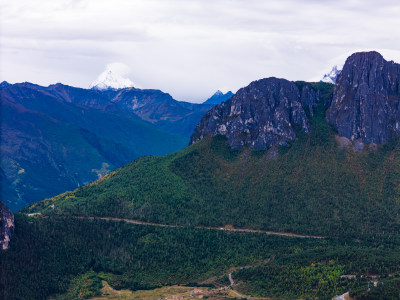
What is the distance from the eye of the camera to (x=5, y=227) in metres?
190

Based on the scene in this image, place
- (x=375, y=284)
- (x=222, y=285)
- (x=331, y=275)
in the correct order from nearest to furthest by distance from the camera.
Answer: (x=375, y=284), (x=331, y=275), (x=222, y=285)

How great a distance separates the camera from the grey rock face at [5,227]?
187m

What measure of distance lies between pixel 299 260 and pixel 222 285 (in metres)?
30.7

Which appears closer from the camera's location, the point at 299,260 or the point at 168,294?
the point at 168,294

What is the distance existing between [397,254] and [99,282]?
11068 centimetres

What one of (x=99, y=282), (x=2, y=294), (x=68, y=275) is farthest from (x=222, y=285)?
(x=2, y=294)

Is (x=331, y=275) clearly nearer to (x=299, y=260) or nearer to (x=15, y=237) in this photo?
(x=299, y=260)

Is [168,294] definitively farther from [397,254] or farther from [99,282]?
[397,254]

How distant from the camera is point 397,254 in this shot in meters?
194

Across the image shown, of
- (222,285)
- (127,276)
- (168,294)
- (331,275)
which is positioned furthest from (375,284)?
(127,276)

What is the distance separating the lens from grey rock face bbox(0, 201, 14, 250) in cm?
18712

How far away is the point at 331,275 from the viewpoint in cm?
17888

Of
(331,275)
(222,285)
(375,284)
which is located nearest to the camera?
(375,284)

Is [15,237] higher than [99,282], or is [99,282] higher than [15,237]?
[15,237]
